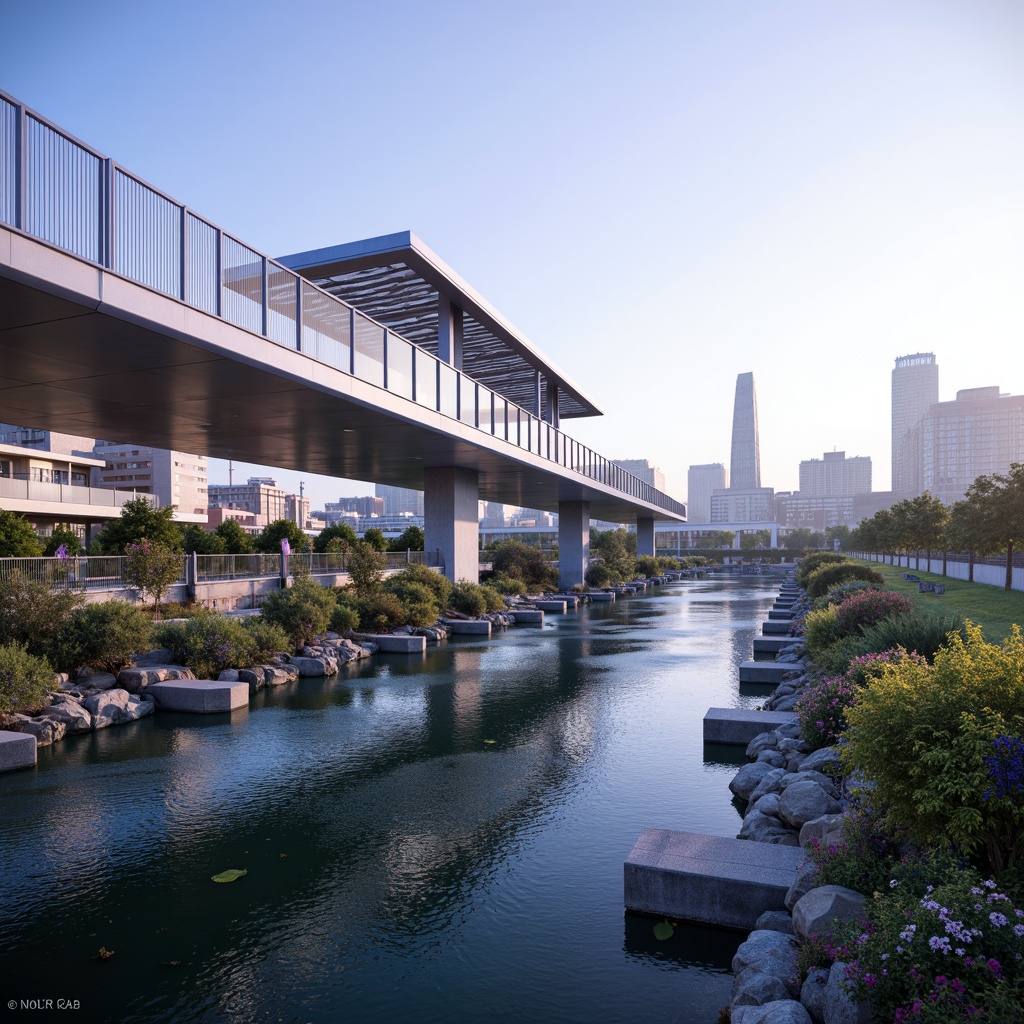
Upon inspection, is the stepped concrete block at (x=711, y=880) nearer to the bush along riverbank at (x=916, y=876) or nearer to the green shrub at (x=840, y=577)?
the bush along riverbank at (x=916, y=876)

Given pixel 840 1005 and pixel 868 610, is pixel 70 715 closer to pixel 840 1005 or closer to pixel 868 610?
pixel 840 1005

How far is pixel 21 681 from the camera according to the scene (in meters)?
11.7

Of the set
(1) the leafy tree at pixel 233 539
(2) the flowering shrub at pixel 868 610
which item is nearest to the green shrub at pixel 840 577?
(2) the flowering shrub at pixel 868 610

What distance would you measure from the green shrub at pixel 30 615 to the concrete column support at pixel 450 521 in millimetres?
16796

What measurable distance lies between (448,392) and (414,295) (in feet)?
15.7

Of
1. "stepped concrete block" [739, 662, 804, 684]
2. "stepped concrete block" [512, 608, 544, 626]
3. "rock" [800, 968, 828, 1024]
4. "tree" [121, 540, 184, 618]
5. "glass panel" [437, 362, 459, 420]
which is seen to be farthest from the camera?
"stepped concrete block" [512, 608, 544, 626]

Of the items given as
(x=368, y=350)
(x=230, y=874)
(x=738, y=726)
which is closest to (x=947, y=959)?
(x=230, y=874)

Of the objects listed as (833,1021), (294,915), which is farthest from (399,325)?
(833,1021)

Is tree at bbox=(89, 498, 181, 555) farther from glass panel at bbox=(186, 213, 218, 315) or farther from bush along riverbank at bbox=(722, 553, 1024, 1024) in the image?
bush along riverbank at bbox=(722, 553, 1024, 1024)

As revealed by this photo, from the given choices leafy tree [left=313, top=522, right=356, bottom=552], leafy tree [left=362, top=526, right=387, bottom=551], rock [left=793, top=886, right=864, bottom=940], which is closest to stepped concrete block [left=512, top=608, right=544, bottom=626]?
leafy tree [left=313, top=522, right=356, bottom=552]

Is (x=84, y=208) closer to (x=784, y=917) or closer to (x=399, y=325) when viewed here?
(x=784, y=917)

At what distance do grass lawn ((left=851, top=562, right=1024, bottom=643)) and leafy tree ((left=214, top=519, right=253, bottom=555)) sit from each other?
3360 centimetres

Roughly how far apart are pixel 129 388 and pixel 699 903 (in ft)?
52.5

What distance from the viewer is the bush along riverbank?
3.78 m
